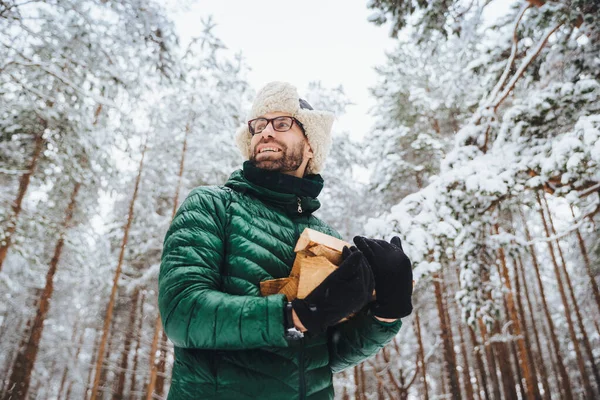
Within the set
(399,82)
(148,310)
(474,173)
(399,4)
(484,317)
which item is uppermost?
(399,82)

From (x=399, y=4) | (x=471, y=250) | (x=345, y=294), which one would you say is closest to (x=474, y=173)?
(x=471, y=250)

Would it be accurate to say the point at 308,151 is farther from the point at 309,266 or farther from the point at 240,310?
the point at 240,310

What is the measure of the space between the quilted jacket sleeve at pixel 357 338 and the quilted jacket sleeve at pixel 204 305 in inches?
24.0

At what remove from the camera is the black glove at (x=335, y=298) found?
1.18 m

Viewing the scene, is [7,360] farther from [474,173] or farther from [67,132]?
[474,173]

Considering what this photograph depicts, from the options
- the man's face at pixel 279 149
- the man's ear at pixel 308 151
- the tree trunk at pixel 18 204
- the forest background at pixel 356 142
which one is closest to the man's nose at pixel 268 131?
the man's face at pixel 279 149

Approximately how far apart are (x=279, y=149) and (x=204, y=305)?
3.33 feet

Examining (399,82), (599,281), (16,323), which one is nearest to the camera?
(399,82)

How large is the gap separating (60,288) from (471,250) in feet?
74.8

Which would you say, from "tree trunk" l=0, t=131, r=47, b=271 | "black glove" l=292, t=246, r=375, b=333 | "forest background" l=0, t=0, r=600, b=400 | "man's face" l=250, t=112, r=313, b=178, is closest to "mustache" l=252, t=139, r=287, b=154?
"man's face" l=250, t=112, r=313, b=178

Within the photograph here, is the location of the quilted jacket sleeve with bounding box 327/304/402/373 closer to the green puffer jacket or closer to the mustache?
the green puffer jacket

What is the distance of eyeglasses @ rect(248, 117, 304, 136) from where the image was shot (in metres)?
2.06

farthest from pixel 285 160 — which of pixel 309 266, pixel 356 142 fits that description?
pixel 356 142

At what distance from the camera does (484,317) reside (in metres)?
5.45
